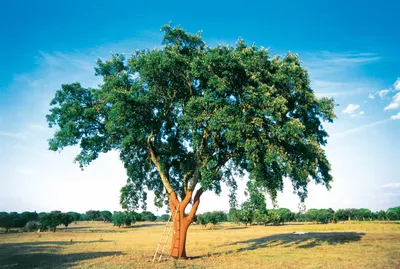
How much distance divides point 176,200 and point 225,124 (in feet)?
32.1

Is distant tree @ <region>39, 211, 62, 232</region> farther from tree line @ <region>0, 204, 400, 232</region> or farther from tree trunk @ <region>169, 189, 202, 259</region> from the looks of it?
tree trunk @ <region>169, 189, 202, 259</region>

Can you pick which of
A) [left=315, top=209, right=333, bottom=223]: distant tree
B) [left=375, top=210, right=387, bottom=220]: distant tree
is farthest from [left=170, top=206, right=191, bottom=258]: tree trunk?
[left=375, top=210, right=387, bottom=220]: distant tree

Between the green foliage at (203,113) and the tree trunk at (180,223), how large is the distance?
59.2 inches

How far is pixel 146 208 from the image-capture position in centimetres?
3034

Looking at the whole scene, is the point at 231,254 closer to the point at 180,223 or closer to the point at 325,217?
the point at 180,223

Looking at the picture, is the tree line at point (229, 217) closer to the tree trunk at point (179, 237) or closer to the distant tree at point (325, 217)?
the distant tree at point (325, 217)

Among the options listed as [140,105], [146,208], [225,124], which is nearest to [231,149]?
[225,124]

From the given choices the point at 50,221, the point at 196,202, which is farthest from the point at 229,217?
the point at 196,202

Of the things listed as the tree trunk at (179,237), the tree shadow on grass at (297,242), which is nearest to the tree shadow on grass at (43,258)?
the tree trunk at (179,237)

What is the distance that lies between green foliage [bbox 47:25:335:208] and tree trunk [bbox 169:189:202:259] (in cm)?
150

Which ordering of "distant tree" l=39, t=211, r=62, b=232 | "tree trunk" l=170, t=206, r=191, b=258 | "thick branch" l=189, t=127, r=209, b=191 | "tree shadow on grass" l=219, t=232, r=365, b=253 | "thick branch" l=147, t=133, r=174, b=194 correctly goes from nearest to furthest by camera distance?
1. "thick branch" l=189, t=127, r=209, b=191
2. "tree trunk" l=170, t=206, r=191, b=258
3. "thick branch" l=147, t=133, r=174, b=194
4. "tree shadow on grass" l=219, t=232, r=365, b=253
5. "distant tree" l=39, t=211, r=62, b=232

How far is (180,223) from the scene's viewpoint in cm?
2517

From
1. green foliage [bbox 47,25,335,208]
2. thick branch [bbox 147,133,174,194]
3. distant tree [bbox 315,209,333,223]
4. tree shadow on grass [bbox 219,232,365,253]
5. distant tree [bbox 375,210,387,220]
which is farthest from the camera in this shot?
distant tree [bbox 315,209,333,223]

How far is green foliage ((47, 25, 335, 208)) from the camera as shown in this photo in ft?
68.7
